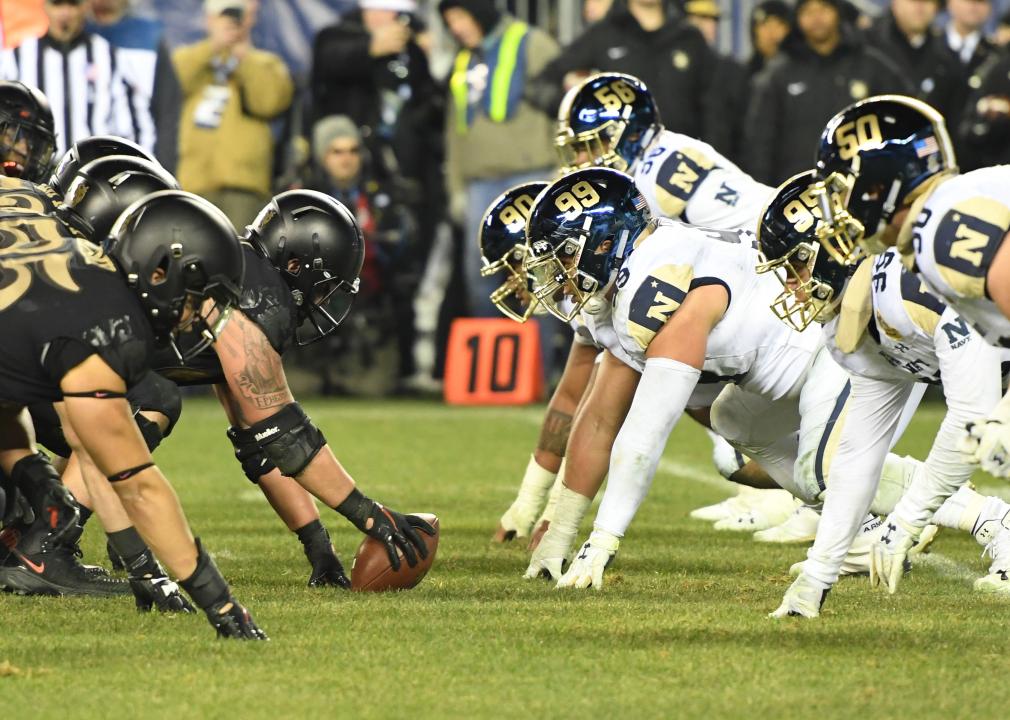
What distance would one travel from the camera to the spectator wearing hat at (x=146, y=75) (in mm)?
12055

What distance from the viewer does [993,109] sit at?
38.6ft

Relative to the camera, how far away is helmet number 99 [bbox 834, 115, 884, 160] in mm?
4516

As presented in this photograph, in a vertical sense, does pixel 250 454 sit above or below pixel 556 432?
above

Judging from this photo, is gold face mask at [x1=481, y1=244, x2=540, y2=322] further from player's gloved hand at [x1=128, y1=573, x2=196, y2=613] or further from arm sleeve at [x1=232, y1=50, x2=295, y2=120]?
arm sleeve at [x1=232, y1=50, x2=295, y2=120]

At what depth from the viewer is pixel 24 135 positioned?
634cm

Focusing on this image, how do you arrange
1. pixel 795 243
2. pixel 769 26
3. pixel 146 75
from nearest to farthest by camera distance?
1. pixel 795 243
2. pixel 146 75
3. pixel 769 26

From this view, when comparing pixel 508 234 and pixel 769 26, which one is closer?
pixel 508 234

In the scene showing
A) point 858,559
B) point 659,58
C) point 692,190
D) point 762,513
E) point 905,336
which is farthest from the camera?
point 659,58

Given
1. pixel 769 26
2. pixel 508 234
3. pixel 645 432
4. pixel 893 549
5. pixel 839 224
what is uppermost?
pixel 839 224

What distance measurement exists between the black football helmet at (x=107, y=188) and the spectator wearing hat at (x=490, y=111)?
21.8 ft

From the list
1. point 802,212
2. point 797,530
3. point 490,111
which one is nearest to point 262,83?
point 490,111

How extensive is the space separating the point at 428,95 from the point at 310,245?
750 centimetres

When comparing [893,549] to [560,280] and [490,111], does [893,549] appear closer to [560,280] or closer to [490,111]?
[560,280]

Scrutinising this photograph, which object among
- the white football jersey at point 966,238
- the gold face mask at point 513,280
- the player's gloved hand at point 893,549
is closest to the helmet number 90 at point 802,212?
the player's gloved hand at point 893,549
